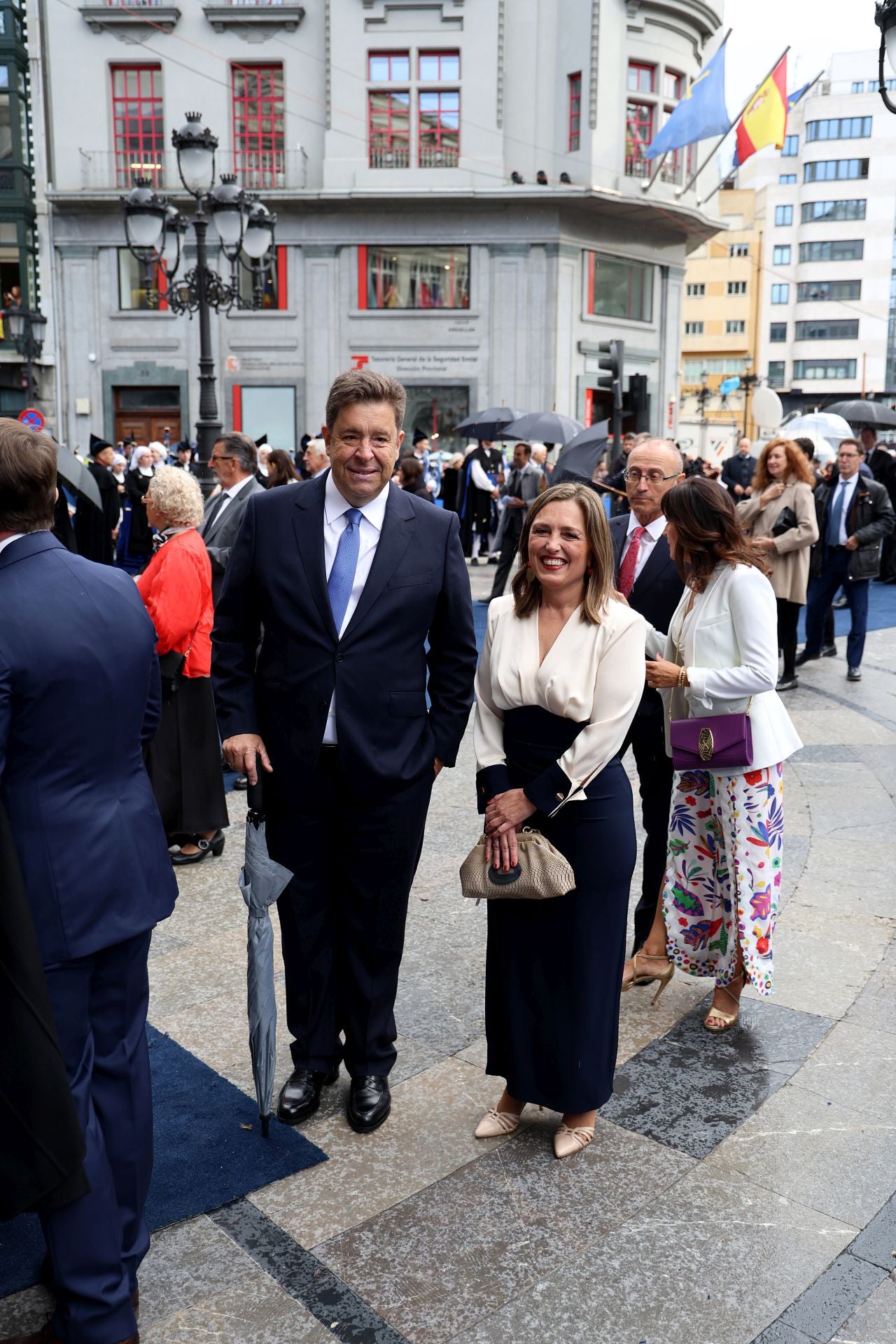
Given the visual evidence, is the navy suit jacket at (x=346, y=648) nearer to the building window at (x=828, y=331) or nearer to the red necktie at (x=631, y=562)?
the red necktie at (x=631, y=562)

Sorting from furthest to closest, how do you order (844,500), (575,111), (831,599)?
1. (575,111)
2. (831,599)
3. (844,500)

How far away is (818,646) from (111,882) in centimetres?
939

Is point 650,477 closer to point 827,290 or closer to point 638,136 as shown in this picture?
point 638,136

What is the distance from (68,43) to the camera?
32.2 meters

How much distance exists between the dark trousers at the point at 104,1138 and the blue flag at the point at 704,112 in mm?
28084

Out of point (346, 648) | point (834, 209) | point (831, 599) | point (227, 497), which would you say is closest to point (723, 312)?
point (834, 209)

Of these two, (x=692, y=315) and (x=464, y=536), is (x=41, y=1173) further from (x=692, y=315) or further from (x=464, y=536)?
(x=692, y=315)

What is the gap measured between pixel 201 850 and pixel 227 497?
2.15 metres

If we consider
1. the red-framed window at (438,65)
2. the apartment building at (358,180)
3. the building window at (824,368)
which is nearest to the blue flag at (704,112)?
the apartment building at (358,180)

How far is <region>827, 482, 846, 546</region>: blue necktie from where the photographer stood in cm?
1037

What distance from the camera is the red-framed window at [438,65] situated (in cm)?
3219

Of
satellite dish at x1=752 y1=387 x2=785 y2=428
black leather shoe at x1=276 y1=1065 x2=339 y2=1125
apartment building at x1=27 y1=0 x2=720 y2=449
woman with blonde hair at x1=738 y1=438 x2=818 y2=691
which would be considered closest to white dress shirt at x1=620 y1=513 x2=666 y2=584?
black leather shoe at x1=276 y1=1065 x2=339 y2=1125

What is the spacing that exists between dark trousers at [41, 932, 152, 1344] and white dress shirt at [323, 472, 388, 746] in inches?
37.3

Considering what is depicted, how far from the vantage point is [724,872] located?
4168mm
